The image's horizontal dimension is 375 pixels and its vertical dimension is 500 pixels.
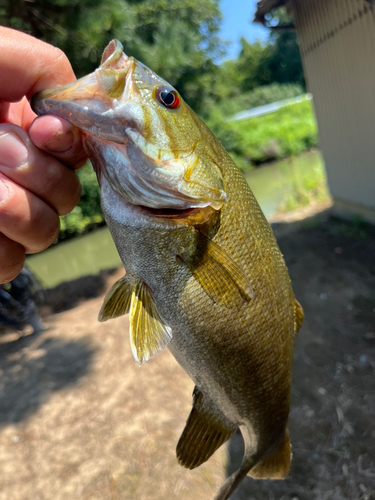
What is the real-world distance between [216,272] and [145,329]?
13.0 inches

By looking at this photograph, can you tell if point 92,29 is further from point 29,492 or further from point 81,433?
point 29,492

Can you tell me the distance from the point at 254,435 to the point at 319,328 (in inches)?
130

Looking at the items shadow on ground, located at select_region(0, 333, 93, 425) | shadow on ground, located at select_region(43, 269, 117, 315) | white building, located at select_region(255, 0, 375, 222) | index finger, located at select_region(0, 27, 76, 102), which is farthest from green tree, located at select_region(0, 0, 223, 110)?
index finger, located at select_region(0, 27, 76, 102)

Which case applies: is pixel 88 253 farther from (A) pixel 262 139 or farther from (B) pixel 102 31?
(A) pixel 262 139

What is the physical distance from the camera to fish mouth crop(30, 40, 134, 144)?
113 cm

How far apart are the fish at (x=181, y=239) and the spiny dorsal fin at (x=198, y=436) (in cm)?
1

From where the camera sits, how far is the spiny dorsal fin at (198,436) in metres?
1.63

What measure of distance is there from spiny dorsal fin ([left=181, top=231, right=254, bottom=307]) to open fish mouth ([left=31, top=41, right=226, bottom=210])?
0.52ft

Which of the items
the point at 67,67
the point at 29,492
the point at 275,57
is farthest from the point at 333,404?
the point at 275,57

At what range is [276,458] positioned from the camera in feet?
6.04

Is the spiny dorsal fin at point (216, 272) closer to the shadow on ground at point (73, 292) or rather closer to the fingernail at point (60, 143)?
the fingernail at point (60, 143)

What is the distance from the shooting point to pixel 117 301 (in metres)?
1.39

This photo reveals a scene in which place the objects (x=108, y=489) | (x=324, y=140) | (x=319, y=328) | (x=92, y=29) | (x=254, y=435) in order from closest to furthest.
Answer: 1. (x=254, y=435)
2. (x=108, y=489)
3. (x=319, y=328)
4. (x=92, y=29)
5. (x=324, y=140)

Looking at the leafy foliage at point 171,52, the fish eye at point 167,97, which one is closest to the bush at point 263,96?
the leafy foliage at point 171,52
